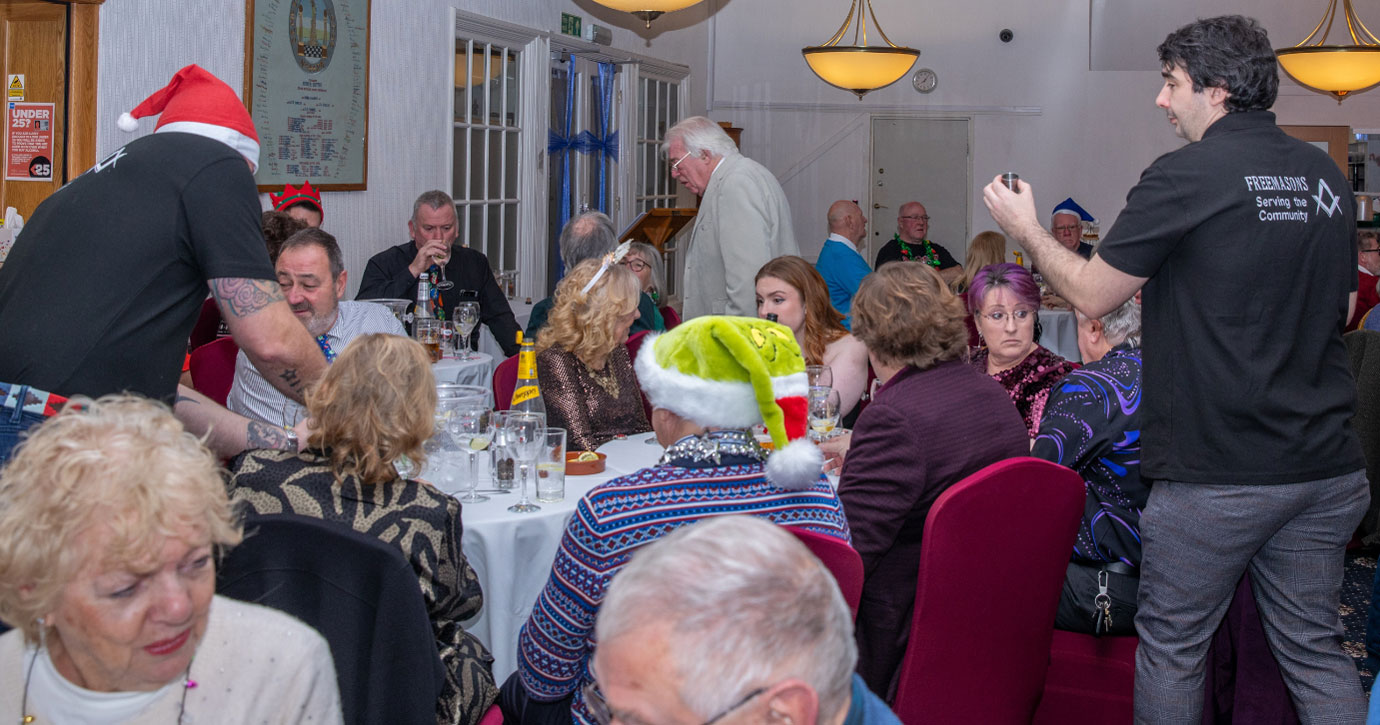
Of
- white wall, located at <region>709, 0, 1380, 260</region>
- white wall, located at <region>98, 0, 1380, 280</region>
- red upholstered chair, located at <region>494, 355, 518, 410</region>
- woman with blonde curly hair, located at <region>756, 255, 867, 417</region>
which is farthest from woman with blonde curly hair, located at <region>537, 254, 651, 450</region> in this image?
white wall, located at <region>709, 0, 1380, 260</region>

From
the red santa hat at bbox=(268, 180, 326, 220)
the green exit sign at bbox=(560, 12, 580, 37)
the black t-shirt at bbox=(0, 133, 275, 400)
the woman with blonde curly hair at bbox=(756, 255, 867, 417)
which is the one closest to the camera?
the black t-shirt at bbox=(0, 133, 275, 400)

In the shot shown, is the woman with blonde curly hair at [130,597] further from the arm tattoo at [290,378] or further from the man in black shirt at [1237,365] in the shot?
the man in black shirt at [1237,365]

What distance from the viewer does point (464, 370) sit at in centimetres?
481

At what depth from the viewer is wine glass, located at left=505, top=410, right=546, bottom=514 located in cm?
265

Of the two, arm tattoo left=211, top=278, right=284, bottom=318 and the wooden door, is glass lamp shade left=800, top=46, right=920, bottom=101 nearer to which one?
the wooden door

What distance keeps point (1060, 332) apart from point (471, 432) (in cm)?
558

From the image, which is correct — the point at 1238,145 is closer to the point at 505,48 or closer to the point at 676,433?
the point at 676,433

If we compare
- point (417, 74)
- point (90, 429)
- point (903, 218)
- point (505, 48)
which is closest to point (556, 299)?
point (90, 429)

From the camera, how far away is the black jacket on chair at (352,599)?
1637 mm

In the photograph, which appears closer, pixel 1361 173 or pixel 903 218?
pixel 903 218

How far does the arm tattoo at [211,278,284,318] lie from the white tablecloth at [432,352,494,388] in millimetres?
2304

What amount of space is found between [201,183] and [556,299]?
149 centimetres

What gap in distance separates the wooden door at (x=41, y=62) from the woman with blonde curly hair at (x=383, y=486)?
125 inches

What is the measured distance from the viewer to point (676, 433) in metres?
2.06
